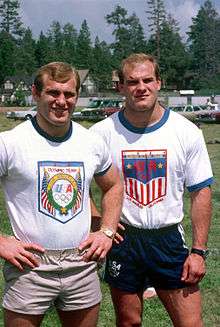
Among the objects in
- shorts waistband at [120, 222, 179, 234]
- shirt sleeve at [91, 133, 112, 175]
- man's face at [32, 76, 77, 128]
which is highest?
man's face at [32, 76, 77, 128]

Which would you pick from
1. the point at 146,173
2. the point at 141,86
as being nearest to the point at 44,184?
the point at 146,173

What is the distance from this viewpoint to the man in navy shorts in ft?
12.1

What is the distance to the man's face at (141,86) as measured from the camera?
Answer: 3.66 m

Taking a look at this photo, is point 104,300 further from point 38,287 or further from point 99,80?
point 99,80


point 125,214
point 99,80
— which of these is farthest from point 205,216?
point 99,80

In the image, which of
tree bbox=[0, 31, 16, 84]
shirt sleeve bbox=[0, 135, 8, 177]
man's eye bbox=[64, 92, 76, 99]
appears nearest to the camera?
shirt sleeve bbox=[0, 135, 8, 177]

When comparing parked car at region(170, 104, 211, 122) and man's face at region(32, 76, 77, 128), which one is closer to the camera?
man's face at region(32, 76, 77, 128)

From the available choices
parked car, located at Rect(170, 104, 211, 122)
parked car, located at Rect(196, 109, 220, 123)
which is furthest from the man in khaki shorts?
parked car, located at Rect(170, 104, 211, 122)

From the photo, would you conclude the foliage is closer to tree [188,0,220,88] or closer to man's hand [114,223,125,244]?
tree [188,0,220,88]

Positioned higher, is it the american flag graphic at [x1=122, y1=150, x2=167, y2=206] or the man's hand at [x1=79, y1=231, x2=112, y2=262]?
the american flag graphic at [x1=122, y1=150, x2=167, y2=206]

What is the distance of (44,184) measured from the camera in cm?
315

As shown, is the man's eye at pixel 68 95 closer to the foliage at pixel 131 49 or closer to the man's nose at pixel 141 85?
the man's nose at pixel 141 85

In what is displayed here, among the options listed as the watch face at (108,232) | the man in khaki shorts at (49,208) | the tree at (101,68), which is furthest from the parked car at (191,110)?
the tree at (101,68)

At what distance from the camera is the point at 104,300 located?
6207 millimetres
